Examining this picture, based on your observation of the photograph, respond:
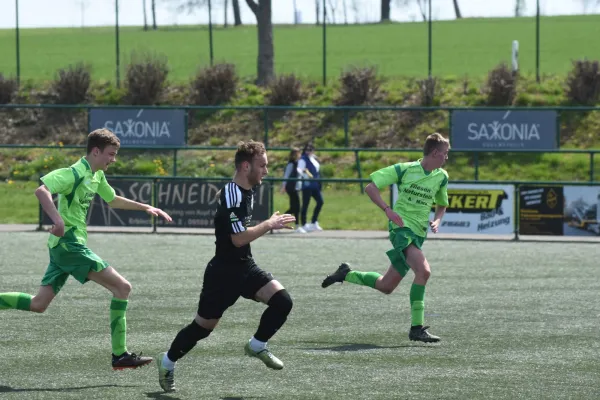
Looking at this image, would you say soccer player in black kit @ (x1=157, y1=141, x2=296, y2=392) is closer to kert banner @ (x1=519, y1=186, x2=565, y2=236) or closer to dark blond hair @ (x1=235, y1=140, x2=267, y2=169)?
dark blond hair @ (x1=235, y1=140, x2=267, y2=169)

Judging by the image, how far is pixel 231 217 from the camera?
25.7 ft

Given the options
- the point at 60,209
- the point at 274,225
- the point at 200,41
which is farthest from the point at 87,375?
the point at 200,41

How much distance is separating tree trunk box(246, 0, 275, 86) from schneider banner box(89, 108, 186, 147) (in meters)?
9.72

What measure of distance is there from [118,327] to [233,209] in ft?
4.89

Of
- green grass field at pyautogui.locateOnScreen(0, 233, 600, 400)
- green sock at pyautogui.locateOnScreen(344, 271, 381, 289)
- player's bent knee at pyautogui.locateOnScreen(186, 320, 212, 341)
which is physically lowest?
green grass field at pyautogui.locateOnScreen(0, 233, 600, 400)

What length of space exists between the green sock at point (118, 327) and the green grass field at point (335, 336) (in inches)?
8.5

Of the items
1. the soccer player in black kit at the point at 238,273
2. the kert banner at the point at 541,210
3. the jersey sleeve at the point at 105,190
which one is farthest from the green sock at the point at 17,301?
the kert banner at the point at 541,210

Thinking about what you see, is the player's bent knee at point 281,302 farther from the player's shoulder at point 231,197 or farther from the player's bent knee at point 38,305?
the player's bent knee at point 38,305

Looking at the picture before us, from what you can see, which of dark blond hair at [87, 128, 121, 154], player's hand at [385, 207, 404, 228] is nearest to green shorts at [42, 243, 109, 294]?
dark blond hair at [87, 128, 121, 154]

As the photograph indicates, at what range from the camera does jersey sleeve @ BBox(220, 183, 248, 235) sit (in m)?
7.84

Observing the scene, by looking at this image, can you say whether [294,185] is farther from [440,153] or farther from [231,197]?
[231,197]

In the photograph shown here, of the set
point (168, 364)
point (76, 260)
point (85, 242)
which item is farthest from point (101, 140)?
point (168, 364)

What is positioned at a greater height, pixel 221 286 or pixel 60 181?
pixel 60 181

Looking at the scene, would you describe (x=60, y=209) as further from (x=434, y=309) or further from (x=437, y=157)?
(x=434, y=309)
